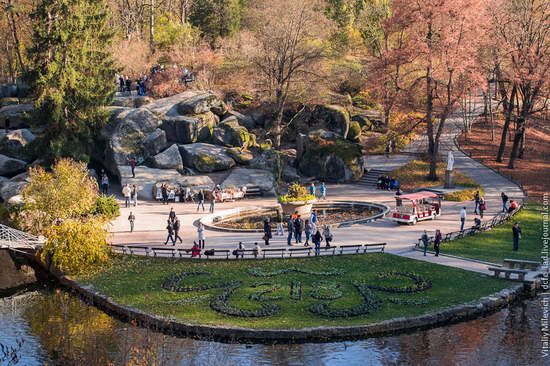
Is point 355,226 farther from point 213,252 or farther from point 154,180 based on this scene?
point 154,180

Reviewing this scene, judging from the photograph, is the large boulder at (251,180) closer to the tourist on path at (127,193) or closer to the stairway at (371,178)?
the tourist on path at (127,193)

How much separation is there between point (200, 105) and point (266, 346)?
3394 centimetres

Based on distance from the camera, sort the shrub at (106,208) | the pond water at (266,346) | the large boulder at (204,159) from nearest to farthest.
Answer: the pond water at (266,346)
the shrub at (106,208)
the large boulder at (204,159)

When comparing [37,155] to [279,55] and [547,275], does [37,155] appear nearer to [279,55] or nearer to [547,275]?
[279,55]

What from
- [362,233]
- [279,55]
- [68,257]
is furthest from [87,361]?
[279,55]

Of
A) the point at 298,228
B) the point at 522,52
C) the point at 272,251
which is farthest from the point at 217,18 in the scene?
the point at 272,251

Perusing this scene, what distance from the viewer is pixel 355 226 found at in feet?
131

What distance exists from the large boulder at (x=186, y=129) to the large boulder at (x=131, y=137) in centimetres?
92

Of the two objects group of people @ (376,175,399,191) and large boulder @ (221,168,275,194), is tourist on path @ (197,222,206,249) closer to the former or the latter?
large boulder @ (221,168,275,194)

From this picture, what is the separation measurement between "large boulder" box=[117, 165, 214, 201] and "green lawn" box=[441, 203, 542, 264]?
18.4m

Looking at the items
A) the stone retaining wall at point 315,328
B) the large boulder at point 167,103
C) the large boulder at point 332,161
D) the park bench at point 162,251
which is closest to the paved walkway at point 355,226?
the park bench at point 162,251

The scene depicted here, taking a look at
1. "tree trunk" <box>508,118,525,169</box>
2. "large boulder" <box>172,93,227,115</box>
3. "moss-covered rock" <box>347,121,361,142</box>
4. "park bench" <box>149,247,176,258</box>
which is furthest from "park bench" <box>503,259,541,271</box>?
"moss-covered rock" <box>347,121,361,142</box>

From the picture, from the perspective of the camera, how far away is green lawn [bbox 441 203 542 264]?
34.2m

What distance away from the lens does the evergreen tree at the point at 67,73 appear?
48.5 m
